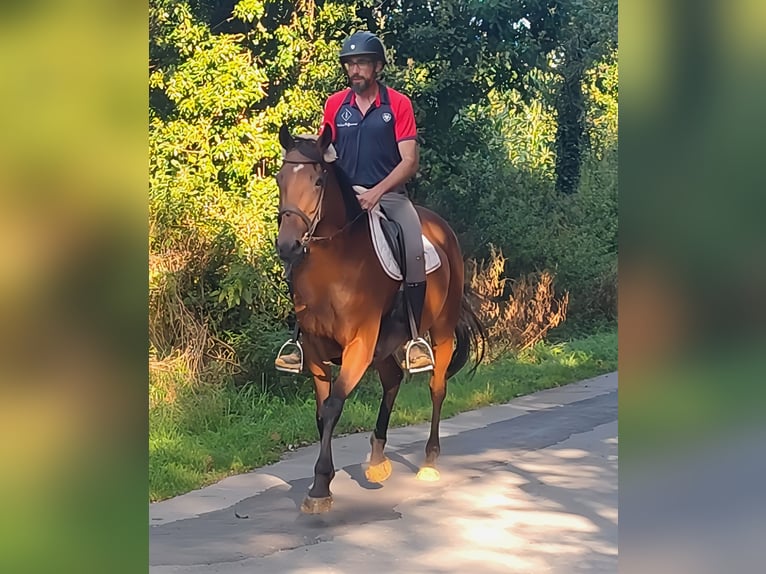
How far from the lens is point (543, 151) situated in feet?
51.7

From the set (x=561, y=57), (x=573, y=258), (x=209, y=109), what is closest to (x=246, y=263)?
(x=209, y=109)

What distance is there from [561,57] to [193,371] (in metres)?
10.0

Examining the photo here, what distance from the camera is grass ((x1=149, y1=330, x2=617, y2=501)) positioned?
6363 mm

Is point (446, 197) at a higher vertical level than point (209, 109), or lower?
lower

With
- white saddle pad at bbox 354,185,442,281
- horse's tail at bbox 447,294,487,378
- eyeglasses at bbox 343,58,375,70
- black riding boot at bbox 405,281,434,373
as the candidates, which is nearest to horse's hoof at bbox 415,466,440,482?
black riding boot at bbox 405,281,434,373

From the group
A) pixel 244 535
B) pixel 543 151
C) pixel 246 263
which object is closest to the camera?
pixel 244 535

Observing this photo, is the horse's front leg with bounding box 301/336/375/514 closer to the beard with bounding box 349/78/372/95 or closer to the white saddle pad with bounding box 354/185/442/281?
the white saddle pad with bounding box 354/185/442/281

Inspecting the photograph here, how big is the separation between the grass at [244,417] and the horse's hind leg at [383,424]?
0.91m

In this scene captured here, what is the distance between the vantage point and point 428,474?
6.26 meters

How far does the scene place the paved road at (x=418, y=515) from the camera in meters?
4.51

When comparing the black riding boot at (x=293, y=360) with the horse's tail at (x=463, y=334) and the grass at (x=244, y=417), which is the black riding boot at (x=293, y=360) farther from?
the horse's tail at (x=463, y=334)

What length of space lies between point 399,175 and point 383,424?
185 cm

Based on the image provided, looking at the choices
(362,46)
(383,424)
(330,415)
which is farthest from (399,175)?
(383,424)
